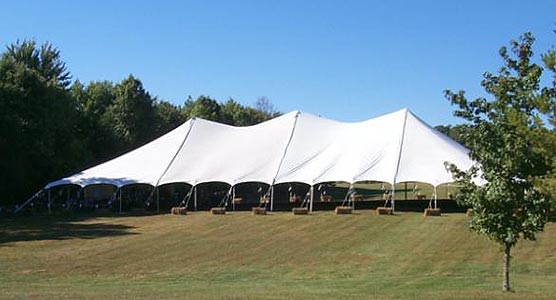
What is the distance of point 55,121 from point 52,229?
16.2 m

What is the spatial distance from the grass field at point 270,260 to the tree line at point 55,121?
40.2ft

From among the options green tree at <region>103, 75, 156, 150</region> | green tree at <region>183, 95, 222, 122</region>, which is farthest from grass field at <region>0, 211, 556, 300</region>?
green tree at <region>183, 95, 222, 122</region>

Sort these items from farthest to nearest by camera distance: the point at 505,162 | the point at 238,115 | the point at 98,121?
the point at 238,115, the point at 98,121, the point at 505,162

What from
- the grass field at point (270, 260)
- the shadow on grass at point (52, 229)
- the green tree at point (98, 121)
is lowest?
the grass field at point (270, 260)

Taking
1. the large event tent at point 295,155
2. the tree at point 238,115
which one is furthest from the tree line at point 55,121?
the tree at point 238,115

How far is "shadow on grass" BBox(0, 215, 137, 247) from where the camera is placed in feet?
75.3

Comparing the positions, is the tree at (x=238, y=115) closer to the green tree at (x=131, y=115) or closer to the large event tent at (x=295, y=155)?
the green tree at (x=131, y=115)

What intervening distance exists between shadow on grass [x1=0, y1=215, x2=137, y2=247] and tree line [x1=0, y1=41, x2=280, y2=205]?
8370 mm

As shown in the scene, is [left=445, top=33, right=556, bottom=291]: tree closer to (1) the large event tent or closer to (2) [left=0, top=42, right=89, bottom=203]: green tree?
(1) the large event tent

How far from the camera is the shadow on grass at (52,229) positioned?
75.3ft

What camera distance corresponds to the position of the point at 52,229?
84.3 feet

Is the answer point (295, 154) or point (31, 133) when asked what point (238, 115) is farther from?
point (295, 154)

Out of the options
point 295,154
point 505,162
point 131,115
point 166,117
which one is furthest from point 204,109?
point 505,162

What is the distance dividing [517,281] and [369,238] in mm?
7863
